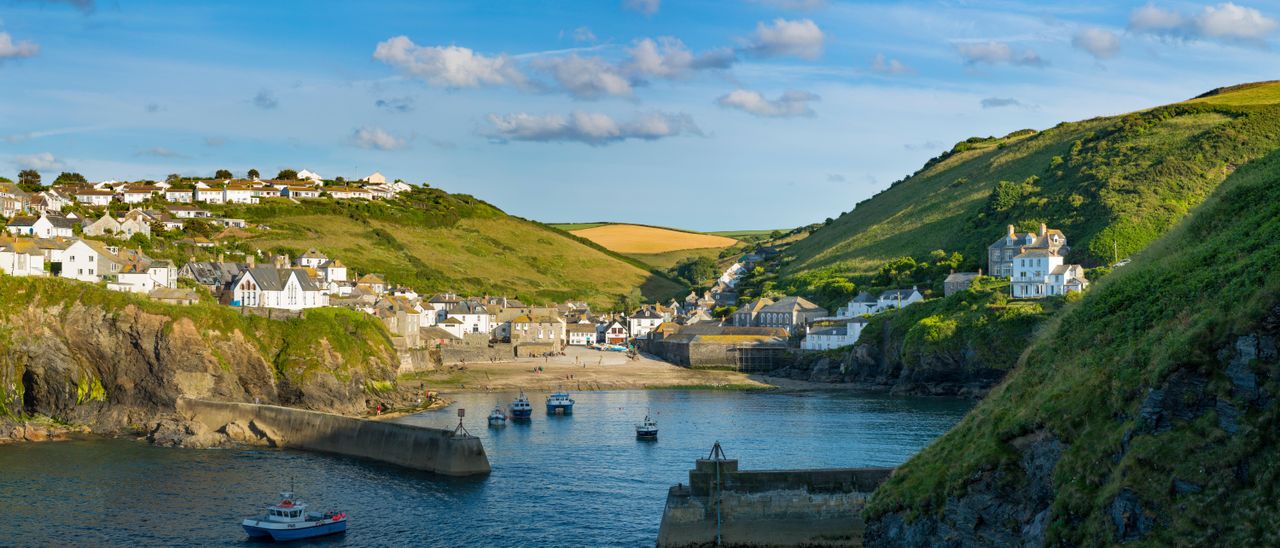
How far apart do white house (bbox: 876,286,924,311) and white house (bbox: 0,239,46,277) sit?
101 metres

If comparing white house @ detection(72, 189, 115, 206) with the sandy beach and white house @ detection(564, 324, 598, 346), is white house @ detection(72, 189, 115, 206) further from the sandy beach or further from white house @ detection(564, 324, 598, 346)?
the sandy beach

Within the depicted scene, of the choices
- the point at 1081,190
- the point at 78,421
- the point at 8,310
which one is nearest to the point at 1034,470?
the point at 78,421

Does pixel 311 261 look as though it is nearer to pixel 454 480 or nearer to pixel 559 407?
pixel 559 407

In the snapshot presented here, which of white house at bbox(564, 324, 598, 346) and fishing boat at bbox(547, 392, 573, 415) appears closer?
fishing boat at bbox(547, 392, 573, 415)

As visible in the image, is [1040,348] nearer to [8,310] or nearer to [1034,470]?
[1034,470]

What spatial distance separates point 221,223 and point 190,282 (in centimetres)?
8292

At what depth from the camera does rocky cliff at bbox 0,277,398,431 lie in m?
84.8

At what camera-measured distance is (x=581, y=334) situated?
18550cm

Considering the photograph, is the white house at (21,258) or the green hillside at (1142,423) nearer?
the green hillside at (1142,423)

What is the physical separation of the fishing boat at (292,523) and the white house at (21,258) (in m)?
56.8

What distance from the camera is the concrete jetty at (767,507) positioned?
45.8 metres

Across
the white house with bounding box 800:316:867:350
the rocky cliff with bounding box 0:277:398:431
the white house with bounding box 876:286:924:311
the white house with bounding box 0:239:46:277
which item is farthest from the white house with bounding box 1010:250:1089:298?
the white house with bounding box 0:239:46:277

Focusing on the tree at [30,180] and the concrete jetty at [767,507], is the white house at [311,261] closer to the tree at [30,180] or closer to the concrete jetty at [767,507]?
the tree at [30,180]

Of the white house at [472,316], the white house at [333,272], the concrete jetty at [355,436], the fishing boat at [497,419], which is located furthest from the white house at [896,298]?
the concrete jetty at [355,436]
